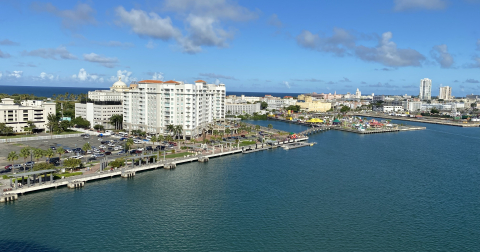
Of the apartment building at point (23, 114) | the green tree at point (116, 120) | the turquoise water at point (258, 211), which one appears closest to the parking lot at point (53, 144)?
the green tree at point (116, 120)

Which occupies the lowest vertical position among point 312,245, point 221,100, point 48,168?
point 312,245

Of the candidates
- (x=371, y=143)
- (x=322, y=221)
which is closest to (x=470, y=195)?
(x=322, y=221)

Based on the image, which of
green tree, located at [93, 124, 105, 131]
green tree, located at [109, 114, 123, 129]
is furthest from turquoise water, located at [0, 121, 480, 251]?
green tree, located at [93, 124, 105, 131]

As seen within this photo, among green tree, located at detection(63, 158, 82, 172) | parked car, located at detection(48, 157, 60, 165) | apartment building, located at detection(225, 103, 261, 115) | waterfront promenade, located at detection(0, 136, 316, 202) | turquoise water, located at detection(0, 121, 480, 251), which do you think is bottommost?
turquoise water, located at detection(0, 121, 480, 251)

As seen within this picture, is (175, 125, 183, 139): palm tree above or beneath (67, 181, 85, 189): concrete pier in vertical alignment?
above

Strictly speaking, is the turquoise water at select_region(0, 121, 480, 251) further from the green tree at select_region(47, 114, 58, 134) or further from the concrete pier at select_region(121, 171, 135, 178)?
the green tree at select_region(47, 114, 58, 134)

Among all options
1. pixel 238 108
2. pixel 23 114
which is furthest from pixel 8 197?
pixel 238 108

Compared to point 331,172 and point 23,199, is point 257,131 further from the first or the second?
point 23,199
